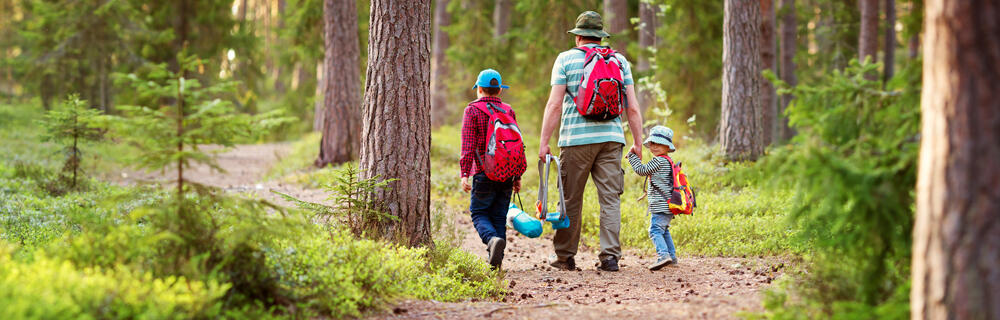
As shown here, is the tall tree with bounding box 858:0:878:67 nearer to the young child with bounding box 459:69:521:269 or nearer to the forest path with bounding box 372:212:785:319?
the forest path with bounding box 372:212:785:319

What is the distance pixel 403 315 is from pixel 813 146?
259cm

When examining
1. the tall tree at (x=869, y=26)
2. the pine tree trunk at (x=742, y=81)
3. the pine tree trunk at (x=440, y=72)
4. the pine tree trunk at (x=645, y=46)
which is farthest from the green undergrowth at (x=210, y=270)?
the pine tree trunk at (x=440, y=72)

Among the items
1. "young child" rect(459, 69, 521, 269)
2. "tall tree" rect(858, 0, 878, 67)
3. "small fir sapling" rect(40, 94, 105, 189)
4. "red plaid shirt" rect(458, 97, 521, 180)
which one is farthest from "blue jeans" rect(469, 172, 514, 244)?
"tall tree" rect(858, 0, 878, 67)

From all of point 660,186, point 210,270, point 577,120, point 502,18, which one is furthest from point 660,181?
point 502,18

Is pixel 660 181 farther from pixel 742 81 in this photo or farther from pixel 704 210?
pixel 742 81

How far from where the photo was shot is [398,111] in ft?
18.4

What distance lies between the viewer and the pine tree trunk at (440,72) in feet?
68.1

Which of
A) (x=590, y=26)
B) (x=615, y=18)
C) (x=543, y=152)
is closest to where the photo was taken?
(x=543, y=152)

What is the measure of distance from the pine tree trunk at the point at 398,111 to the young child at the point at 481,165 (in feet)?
1.19

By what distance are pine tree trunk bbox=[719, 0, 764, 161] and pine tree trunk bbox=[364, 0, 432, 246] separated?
6638 mm

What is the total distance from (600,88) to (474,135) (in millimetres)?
1159

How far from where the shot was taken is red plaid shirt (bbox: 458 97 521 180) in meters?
5.82

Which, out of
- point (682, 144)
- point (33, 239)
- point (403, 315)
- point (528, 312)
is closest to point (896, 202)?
point (528, 312)

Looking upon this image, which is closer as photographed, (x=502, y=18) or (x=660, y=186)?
(x=660, y=186)
